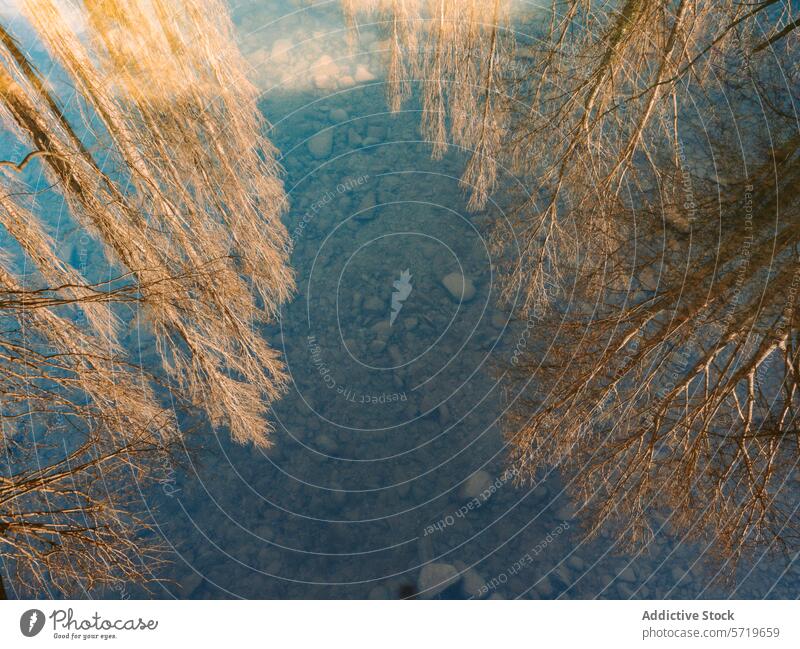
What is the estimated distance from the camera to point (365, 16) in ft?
30.6

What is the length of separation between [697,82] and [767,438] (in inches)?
168

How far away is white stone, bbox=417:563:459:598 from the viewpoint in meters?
6.27

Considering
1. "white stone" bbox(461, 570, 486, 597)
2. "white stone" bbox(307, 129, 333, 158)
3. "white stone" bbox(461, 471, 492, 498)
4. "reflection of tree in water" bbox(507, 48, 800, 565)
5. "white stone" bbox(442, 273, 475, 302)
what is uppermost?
"white stone" bbox(307, 129, 333, 158)

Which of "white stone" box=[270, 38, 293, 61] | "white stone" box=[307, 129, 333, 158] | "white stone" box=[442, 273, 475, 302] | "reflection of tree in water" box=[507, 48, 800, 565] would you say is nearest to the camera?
"reflection of tree in water" box=[507, 48, 800, 565]

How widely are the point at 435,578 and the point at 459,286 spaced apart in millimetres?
3941

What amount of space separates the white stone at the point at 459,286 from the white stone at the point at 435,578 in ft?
11.8

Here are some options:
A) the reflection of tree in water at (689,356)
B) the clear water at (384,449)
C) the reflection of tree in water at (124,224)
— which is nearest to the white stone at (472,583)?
the clear water at (384,449)

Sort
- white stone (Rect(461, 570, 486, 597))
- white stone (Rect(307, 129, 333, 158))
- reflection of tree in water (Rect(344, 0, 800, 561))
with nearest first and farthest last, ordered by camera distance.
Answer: reflection of tree in water (Rect(344, 0, 800, 561))
white stone (Rect(461, 570, 486, 597))
white stone (Rect(307, 129, 333, 158))

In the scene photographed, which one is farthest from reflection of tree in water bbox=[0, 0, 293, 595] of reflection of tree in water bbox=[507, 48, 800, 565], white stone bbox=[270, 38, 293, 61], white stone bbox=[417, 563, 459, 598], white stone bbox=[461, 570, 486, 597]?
white stone bbox=[270, 38, 293, 61]

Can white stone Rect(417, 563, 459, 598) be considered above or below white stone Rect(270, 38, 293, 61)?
below

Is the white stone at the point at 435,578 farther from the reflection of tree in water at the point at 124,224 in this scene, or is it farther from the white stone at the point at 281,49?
the white stone at the point at 281,49

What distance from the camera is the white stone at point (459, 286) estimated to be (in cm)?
788

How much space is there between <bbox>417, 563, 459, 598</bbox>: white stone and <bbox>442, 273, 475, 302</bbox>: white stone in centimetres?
361

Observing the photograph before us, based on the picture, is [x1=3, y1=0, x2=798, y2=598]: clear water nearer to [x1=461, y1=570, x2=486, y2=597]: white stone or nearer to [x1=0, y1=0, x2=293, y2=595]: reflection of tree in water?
[x1=461, y1=570, x2=486, y2=597]: white stone
